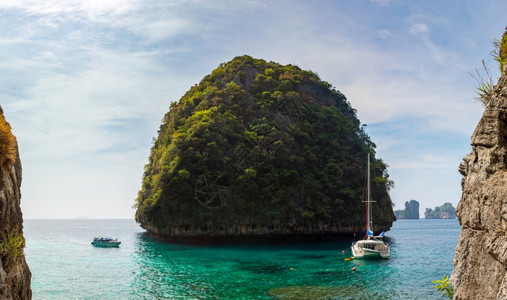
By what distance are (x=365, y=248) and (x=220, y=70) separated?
185ft

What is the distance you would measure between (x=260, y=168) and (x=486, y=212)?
5430 centimetres

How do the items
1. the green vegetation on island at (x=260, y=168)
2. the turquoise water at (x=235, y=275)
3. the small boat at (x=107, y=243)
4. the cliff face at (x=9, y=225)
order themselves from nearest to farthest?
Result: the cliff face at (x=9, y=225) → the turquoise water at (x=235, y=275) → the small boat at (x=107, y=243) → the green vegetation on island at (x=260, y=168)

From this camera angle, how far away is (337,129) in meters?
72.5

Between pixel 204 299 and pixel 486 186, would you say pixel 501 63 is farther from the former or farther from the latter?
pixel 204 299

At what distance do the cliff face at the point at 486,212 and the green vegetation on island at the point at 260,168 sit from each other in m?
50.3

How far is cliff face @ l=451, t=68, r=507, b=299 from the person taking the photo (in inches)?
264

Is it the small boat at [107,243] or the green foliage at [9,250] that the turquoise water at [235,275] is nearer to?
the small boat at [107,243]

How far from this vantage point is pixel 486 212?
7.16 metres

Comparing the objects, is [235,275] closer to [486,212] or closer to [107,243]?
[486,212]

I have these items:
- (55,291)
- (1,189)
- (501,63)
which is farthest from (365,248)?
(1,189)

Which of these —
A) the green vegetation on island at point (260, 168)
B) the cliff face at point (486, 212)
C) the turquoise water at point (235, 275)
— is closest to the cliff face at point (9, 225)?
the cliff face at point (486, 212)

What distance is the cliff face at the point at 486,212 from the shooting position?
6.71 metres

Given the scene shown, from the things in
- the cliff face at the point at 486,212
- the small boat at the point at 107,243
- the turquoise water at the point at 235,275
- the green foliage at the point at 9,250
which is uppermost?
the cliff face at the point at 486,212

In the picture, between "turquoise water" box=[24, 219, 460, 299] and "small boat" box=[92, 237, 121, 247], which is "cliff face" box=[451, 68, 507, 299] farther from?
"small boat" box=[92, 237, 121, 247]
